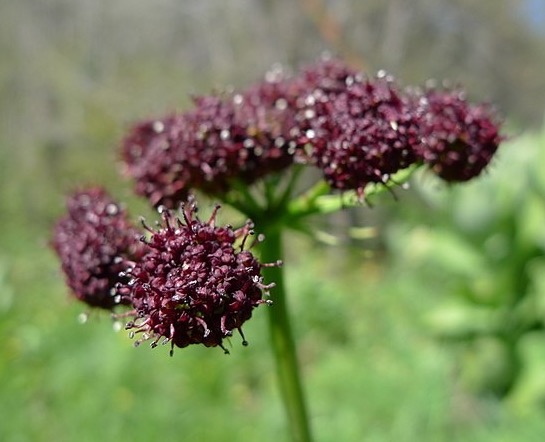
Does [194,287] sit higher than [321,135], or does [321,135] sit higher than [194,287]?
[321,135]

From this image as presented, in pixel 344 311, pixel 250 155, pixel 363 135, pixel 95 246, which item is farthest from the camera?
pixel 344 311

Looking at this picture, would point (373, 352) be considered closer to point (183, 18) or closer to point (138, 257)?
point (138, 257)

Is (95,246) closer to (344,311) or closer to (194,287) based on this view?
(194,287)

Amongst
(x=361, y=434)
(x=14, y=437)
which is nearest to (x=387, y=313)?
(x=361, y=434)

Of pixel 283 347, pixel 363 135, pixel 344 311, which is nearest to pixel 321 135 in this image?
pixel 363 135

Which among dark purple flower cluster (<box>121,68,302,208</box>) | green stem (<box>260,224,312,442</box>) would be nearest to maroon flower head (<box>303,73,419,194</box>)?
dark purple flower cluster (<box>121,68,302,208</box>)

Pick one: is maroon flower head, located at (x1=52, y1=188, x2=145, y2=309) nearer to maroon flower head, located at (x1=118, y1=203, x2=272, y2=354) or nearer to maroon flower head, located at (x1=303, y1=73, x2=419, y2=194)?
maroon flower head, located at (x1=118, y1=203, x2=272, y2=354)

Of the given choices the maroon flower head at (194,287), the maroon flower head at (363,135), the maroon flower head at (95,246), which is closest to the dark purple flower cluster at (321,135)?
the maroon flower head at (363,135)
